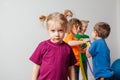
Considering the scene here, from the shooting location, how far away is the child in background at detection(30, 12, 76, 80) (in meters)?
1.33

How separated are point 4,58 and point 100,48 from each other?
3.48 ft

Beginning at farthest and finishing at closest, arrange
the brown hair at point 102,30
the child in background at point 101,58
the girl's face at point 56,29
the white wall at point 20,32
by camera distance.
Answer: the white wall at point 20,32, the brown hair at point 102,30, the child in background at point 101,58, the girl's face at point 56,29

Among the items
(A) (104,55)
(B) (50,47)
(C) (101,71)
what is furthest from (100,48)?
(B) (50,47)

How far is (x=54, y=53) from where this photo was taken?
4.48ft

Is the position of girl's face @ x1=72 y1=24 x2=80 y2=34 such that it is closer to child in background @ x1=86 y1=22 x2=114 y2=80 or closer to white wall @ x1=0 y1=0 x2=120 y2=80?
child in background @ x1=86 y1=22 x2=114 y2=80

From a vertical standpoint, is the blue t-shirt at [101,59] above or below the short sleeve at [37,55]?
below

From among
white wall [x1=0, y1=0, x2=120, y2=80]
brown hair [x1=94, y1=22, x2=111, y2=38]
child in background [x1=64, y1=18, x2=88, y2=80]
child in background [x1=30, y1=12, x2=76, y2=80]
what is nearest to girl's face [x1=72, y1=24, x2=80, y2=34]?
child in background [x1=64, y1=18, x2=88, y2=80]

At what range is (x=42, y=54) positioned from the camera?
1.38m

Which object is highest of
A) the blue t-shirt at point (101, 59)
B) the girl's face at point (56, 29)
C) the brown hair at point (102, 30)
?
the girl's face at point (56, 29)

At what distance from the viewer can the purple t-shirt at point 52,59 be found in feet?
4.46

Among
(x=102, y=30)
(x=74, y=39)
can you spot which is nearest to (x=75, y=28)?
(x=74, y=39)

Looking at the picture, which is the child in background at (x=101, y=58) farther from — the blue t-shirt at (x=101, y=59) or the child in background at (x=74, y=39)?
the child in background at (x=74, y=39)

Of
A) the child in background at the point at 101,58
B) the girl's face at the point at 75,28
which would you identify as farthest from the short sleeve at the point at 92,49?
the girl's face at the point at 75,28

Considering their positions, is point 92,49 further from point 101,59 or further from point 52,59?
point 52,59
